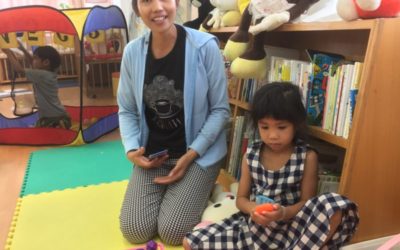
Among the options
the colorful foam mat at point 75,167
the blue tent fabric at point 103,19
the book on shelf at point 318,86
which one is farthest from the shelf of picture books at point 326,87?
the blue tent fabric at point 103,19

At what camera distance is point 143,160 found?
130 centimetres

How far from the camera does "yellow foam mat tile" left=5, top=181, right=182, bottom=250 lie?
49.5 inches

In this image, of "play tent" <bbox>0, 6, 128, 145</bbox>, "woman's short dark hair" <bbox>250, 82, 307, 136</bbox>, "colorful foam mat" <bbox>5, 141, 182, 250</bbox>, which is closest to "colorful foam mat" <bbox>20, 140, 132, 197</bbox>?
"colorful foam mat" <bbox>5, 141, 182, 250</bbox>

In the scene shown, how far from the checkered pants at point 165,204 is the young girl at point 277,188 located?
0.17 m

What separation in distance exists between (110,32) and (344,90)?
6.14 ft

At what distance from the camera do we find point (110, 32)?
2.47 meters

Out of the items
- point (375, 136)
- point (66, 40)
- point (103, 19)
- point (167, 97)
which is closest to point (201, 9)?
point (167, 97)

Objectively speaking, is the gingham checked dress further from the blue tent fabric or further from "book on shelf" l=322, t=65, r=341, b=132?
the blue tent fabric

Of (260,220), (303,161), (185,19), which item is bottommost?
(260,220)

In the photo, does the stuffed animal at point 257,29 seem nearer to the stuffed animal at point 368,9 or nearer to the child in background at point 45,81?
the stuffed animal at point 368,9

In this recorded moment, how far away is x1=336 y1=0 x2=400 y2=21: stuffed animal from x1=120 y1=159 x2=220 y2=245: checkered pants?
2.23 ft

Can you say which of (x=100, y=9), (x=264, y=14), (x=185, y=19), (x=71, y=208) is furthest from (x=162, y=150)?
(x=100, y=9)

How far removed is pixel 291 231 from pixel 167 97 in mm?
630

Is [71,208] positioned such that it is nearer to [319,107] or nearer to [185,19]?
[319,107]
